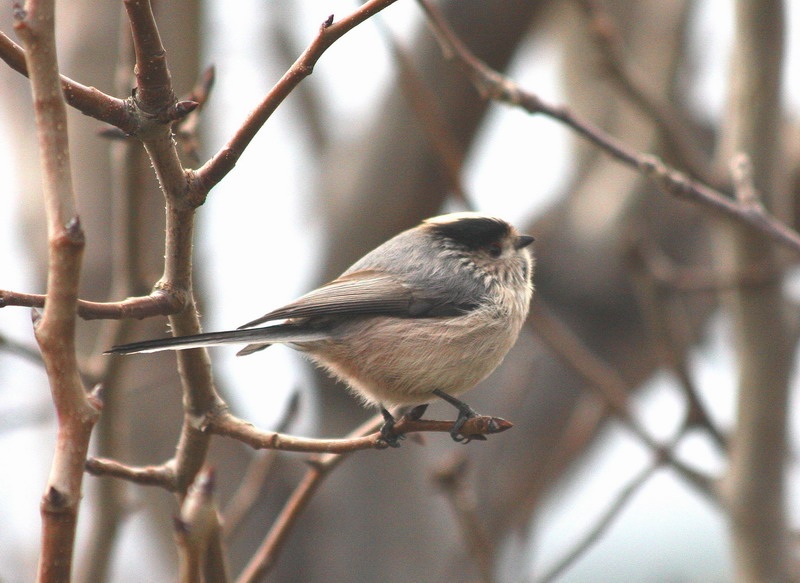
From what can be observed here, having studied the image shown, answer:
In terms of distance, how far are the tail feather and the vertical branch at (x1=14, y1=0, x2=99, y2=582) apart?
310mm

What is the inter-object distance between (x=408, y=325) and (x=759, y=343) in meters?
1.29

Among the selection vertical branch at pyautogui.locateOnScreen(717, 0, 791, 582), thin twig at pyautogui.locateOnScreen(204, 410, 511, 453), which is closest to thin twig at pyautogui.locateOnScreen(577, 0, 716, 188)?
vertical branch at pyautogui.locateOnScreen(717, 0, 791, 582)

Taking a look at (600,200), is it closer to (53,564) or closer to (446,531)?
(446,531)

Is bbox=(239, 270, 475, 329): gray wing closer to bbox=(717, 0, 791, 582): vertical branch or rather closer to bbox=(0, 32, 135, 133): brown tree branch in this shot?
bbox=(0, 32, 135, 133): brown tree branch

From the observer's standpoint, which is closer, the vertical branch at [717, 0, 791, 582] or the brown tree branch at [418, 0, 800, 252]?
the brown tree branch at [418, 0, 800, 252]

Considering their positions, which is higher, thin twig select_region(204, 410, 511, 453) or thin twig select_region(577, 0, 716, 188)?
thin twig select_region(577, 0, 716, 188)

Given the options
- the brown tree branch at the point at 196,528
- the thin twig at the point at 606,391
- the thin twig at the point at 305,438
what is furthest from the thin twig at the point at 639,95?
the brown tree branch at the point at 196,528

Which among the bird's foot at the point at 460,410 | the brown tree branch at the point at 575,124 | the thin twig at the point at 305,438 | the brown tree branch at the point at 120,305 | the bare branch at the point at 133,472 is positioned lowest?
the bare branch at the point at 133,472

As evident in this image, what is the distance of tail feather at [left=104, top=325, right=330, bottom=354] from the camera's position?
1.35 meters

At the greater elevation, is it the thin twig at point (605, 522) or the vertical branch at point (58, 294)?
the vertical branch at point (58, 294)

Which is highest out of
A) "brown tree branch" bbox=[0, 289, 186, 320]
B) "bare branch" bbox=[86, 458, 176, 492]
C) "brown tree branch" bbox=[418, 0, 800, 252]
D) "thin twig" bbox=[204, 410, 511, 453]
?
"brown tree branch" bbox=[418, 0, 800, 252]

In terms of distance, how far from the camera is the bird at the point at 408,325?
6.77 feet

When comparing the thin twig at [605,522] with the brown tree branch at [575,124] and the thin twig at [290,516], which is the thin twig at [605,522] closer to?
the brown tree branch at [575,124]

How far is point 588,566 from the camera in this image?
6.69 metres
